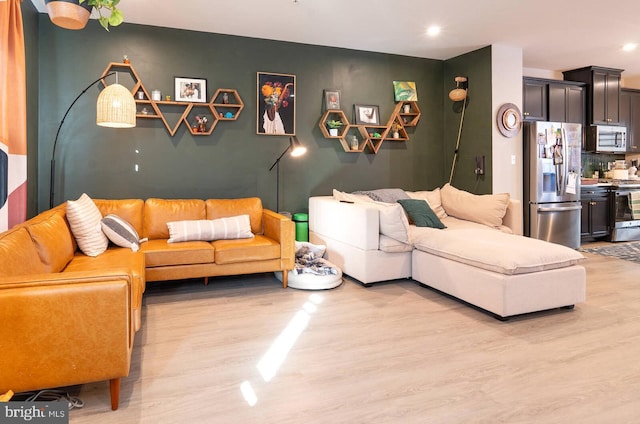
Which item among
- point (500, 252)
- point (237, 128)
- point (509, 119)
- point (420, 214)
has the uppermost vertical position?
point (509, 119)

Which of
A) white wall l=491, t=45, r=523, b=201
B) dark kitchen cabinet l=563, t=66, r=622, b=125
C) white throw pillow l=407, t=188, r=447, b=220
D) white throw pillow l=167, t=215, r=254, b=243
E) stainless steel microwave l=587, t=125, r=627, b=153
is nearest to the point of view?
white throw pillow l=167, t=215, r=254, b=243

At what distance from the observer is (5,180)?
3.11 metres

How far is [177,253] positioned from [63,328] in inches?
78.3

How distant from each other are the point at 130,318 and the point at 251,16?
328 cm

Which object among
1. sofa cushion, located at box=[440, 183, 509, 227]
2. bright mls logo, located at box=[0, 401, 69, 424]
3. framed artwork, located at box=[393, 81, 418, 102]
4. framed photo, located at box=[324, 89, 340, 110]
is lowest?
bright mls logo, located at box=[0, 401, 69, 424]

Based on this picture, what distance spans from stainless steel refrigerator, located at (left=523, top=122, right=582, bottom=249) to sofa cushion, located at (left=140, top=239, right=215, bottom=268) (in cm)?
401

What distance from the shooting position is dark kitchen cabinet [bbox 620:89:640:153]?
6941mm

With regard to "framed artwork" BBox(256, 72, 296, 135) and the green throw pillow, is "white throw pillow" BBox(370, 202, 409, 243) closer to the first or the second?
the green throw pillow

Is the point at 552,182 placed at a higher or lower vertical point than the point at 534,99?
lower

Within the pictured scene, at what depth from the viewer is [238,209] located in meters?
4.53

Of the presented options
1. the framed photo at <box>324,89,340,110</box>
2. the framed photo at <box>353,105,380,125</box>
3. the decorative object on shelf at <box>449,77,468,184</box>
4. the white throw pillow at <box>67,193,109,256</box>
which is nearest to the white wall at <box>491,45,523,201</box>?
the decorative object on shelf at <box>449,77,468,184</box>

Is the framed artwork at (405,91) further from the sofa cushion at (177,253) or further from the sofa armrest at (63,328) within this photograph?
the sofa armrest at (63,328)

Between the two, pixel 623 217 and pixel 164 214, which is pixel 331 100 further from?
pixel 623 217

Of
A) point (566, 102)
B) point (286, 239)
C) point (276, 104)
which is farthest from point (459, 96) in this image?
point (286, 239)
